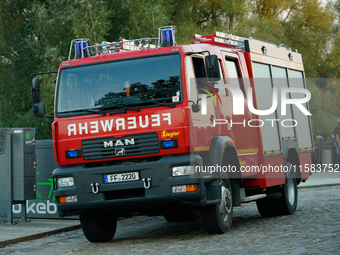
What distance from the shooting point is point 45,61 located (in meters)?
21.2

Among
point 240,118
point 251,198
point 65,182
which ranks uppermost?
point 240,118

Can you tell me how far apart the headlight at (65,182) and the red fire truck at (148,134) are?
0.01 metres

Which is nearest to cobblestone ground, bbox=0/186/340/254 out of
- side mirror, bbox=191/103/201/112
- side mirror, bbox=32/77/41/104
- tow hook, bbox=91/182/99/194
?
tow hook, bbox=91/182/99/194

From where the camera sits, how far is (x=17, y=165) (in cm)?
1226

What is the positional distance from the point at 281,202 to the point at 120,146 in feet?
14.7

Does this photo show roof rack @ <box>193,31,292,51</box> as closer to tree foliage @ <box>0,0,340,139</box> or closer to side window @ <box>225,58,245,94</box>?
side window @ <box>225,58,245,94</box>

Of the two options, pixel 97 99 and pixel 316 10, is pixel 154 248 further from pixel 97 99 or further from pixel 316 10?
pixel 316 10

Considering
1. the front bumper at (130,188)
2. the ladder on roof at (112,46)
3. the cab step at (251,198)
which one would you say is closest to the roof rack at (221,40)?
the ladder on roof at (112,46)

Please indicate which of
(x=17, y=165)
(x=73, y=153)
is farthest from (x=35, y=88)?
(x=17, y=165)

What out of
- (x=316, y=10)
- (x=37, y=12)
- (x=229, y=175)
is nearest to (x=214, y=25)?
(x=37, y=12)

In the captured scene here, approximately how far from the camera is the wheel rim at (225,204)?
9492 mm

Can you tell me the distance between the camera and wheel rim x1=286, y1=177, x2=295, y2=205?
12.4 metres

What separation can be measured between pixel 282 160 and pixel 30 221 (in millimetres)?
5049

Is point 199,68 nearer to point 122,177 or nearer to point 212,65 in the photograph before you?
point 212,65
